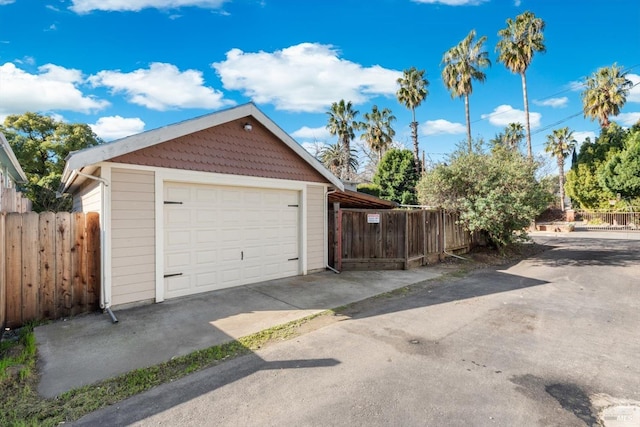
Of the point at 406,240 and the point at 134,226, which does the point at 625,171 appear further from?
the point at 134,226

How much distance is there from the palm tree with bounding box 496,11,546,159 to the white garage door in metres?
21.4

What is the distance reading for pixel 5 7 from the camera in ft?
23.8

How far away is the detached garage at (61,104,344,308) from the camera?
5.24m

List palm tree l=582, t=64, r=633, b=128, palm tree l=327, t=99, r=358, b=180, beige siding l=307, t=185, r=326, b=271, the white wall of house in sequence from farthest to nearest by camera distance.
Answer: palm tree l=327, t=99, r=358, b=180, palm tree l=582, t=64, r=633, b=128, beige siding l=307, t=185, r=326, b=271, the white wall of house

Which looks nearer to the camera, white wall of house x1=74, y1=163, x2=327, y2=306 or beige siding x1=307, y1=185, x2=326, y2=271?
white wall of house x1=74, y1=163, x2=327, y2=306

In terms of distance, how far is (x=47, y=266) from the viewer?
492 centimetres

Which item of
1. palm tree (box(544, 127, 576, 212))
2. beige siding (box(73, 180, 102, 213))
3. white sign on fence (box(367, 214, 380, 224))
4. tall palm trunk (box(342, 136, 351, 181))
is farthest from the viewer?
palm tree (box(544, 127, 576, 212))

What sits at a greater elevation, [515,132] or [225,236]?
[515,132]

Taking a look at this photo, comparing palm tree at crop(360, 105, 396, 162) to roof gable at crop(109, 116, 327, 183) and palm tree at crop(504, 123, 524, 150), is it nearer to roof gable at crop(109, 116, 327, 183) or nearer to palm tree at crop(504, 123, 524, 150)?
palm tree at crop(504, 123, 524, 150)

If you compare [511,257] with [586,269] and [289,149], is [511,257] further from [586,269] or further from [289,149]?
[289,149]

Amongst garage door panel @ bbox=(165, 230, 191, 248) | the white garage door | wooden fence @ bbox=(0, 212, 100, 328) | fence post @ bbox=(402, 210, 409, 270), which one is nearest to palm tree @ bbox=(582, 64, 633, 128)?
fence post @ bbox=(402, 210, 409, 270)

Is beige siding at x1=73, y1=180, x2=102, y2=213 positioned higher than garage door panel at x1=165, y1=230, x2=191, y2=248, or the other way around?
beige siding at x1=73, y1=180, x2=102, y2=213

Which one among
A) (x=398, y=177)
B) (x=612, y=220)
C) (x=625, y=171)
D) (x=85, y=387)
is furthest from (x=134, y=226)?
(x=612, y=220)

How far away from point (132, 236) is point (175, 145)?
1778 millimetres
